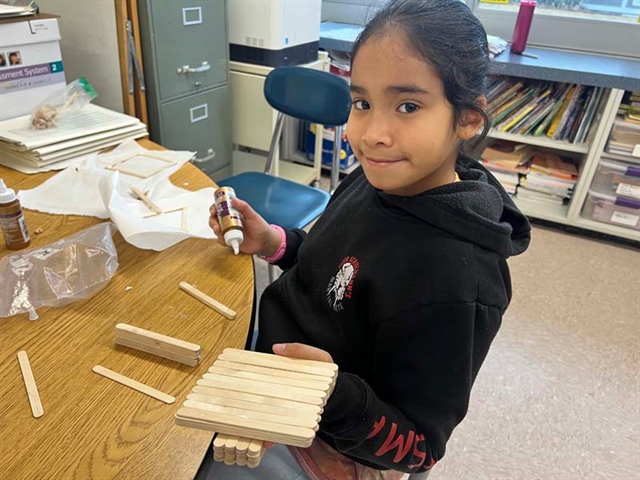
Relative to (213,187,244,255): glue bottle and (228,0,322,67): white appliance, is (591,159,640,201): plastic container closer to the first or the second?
(228,0,322,67): white appliance

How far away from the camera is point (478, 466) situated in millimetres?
1353

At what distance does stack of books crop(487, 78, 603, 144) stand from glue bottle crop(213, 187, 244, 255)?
1762mm

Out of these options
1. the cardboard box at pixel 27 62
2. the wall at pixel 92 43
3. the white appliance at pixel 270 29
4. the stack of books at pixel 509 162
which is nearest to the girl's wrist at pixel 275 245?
A: the cardboard box at pixel 27 62

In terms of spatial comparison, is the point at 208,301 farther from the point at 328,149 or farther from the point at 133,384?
the point at 328,149

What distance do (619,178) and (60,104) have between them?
7.51 ft

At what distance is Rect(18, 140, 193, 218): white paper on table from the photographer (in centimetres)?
98

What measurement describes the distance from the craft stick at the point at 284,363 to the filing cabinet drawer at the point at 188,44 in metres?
1.44

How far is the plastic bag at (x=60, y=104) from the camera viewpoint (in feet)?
4.09

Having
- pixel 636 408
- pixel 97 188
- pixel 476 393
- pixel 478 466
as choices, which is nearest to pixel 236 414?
pixel 97 188

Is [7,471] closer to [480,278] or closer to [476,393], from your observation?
[480,278]

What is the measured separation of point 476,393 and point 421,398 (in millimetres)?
1072

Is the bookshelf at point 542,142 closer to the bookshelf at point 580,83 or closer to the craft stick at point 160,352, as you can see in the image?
the bookshelf at point 580,83

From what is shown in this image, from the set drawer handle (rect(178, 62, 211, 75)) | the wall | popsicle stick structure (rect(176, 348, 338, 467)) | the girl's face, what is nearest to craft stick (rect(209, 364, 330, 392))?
popsicle stick structure (rect(176, 348, 338, 467))

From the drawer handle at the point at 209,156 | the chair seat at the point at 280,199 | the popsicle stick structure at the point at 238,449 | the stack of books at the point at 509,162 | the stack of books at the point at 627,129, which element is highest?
the popsicle stick structure at the point at 238,449
